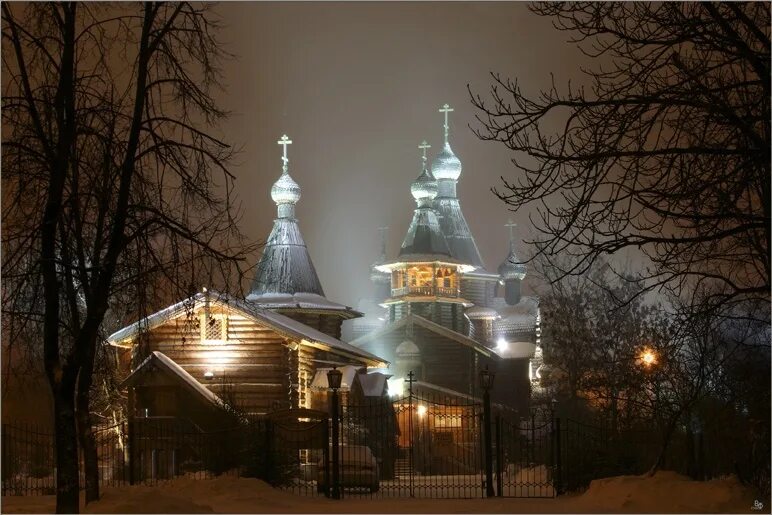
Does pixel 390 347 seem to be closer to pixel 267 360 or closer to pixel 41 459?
pixel 267 360

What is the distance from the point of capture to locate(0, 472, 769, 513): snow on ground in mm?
15711

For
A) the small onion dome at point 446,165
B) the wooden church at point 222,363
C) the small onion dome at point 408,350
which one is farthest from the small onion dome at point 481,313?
the wooden church at point 222,363

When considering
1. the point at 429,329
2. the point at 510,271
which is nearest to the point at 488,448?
the point at 429,329

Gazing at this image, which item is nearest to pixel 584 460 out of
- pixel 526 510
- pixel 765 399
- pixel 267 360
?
pixel 526 510

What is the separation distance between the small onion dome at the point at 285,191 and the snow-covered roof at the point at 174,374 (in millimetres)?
15636

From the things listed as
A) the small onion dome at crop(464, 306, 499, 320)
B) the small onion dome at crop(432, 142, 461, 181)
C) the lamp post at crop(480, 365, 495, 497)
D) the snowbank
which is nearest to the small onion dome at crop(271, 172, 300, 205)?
the small onion dome at crop(432, 142, 461, 181)

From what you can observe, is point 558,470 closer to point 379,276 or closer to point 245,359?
point 245,359

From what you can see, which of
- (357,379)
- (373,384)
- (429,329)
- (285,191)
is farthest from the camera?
(429,329)

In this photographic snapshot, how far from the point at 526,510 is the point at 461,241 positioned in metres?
47.0

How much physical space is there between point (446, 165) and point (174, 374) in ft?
118

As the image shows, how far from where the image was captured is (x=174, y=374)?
102 feet

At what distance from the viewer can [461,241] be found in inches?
2576

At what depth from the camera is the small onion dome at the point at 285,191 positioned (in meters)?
46.9

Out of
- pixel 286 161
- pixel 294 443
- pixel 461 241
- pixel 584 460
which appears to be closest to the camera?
pixel 584 460
